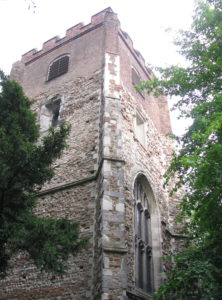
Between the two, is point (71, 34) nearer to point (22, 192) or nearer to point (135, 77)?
point (135, 77)

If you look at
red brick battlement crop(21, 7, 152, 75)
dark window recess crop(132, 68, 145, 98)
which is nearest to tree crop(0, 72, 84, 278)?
dark window recess crop(132, 68, 145, 98)

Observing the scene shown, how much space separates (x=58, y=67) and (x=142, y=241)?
8777 mm

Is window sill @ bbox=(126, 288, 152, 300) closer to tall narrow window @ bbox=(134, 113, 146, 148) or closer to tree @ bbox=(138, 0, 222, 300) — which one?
tree @ bbox=(138, 0, 222, 300)

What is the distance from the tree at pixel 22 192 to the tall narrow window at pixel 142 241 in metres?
3.39

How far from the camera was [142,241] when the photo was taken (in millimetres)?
9531

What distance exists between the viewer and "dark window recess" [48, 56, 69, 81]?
570 inches

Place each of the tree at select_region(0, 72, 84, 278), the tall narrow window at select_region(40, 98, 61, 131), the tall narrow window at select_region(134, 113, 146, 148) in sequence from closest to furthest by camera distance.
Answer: the tree at select_region(0, 72, 84, 278), the tall narrow window at select_region(134, 113, 146, 148), the tall narrow window at select_region(40, 98, 61, 131)

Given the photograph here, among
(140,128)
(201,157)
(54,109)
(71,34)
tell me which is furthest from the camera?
(71,34)

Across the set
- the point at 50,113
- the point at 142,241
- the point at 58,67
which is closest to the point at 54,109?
the point at 50,113

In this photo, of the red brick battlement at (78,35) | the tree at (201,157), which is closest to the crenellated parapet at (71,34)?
the red brick battlement at (78,35)

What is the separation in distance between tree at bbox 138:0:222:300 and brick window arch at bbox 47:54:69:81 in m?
5.78

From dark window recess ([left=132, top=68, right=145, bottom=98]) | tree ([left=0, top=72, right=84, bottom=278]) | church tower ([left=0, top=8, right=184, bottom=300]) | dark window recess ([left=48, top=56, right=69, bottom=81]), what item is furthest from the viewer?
dark window recess ([left=132, top=68, right=145, bottom=98])

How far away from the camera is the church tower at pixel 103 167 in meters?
7.59

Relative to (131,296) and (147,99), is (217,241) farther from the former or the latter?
(147,99)
